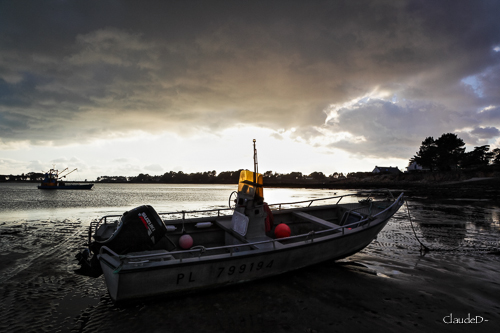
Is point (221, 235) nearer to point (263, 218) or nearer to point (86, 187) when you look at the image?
point (263, 218)

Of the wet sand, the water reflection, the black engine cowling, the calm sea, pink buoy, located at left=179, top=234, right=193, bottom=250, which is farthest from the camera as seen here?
the calm sea

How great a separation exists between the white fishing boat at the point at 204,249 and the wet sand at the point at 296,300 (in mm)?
452

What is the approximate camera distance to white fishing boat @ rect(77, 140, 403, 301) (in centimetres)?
470

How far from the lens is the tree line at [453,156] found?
70.5 m

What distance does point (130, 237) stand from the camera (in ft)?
18.2

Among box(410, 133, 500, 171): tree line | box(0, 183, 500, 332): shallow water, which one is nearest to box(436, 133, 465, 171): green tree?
box(410, 133, 500, 171): tree line

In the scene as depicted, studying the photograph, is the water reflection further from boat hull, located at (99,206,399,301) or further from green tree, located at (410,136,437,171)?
green tree, located at (410,136,437,171)

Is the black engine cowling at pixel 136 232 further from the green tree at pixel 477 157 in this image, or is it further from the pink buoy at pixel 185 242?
the green tree at pixel 477 157

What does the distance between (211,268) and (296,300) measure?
2.12 metres

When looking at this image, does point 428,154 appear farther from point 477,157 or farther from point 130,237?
point 130,237

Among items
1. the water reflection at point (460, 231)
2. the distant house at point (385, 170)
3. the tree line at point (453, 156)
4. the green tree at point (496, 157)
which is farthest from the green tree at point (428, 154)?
the water reflection at point (460, 231)

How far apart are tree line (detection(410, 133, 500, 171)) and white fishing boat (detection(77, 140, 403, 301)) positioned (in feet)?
269

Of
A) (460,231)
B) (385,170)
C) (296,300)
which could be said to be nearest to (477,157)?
(385,170)

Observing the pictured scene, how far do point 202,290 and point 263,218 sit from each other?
257 centimetres
